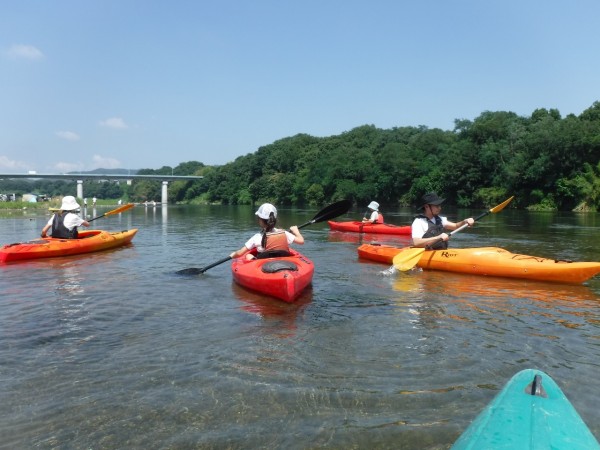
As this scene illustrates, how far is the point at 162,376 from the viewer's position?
3932mm

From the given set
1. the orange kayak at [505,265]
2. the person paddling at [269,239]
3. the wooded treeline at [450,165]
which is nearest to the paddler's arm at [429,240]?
the orange kayak at [505,265]

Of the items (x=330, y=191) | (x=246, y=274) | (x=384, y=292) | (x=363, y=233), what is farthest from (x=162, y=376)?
(x=330, y=191)

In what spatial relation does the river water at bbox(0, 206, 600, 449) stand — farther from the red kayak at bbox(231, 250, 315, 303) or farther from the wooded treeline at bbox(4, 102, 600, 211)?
the wooded treeline at bbox(4, 102, 600, 211)

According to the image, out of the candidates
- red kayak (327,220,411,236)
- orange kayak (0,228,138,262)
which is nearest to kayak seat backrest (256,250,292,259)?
orange kayak (0,228,138,262)

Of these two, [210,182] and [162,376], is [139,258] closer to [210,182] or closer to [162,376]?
[162,376]

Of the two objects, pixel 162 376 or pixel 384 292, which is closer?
pixel 162 376

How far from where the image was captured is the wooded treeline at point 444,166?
3725 centimetres

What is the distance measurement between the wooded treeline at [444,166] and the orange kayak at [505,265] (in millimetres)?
31137

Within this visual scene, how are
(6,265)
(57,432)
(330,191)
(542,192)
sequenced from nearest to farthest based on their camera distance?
(57,432), (6,265), (542,192), (330,191)

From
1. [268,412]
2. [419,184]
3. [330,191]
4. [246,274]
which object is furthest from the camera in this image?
[330,191]

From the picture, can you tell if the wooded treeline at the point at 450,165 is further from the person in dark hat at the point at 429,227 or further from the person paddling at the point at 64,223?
the person paddling at the point at 64,223

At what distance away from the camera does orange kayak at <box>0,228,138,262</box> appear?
10.3 meters

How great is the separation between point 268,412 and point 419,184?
5081cm

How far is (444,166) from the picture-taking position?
164ft
